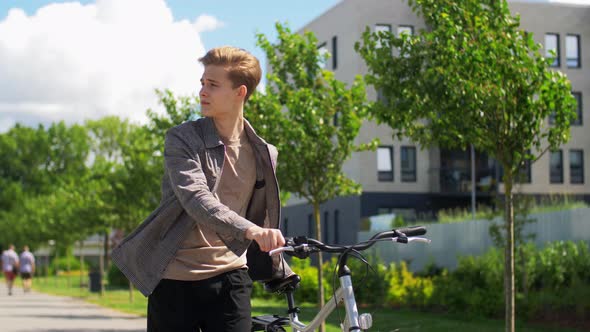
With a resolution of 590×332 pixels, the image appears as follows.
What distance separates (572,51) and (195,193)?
48231 millimetres

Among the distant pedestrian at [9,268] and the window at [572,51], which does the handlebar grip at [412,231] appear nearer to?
the distant pedestrian at [9,268]

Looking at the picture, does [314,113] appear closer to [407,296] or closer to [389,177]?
[407,296]

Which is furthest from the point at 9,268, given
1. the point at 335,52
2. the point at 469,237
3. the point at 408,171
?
the point at 469,237

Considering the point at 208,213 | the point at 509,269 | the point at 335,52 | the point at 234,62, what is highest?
the point at 335,52

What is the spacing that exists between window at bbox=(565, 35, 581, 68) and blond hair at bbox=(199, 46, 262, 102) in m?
47.3

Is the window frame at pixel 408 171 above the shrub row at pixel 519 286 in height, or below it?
above

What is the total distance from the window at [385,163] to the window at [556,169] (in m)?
7.90

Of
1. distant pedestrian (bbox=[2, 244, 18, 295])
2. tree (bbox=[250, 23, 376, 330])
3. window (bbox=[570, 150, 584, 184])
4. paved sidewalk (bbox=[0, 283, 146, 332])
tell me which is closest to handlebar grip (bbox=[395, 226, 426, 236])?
tree (bbox=[250, 23, 376, 330])

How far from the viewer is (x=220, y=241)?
4371mm

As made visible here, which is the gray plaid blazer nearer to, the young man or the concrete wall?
the young man

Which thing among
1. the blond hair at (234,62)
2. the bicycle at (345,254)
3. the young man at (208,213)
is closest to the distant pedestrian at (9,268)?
the young man at (208,213)

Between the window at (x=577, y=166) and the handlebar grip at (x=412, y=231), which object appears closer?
the handlebar grip at (x=412, y=231)

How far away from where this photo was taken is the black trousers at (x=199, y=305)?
433 cm

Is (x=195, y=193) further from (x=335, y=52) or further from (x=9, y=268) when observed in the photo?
(x=335, y=52)
